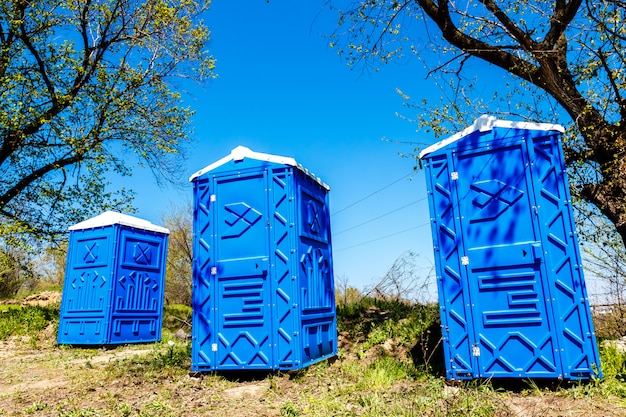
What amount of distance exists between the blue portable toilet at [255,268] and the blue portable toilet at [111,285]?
4797 millimetres

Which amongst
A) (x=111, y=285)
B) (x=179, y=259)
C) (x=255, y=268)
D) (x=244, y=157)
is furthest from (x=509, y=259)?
(x=179, y=259)

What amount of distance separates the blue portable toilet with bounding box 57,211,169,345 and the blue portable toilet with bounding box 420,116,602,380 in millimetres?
7792

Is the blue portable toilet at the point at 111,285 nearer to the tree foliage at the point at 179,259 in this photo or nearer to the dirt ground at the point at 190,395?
the dirt ground at the point at 190,395

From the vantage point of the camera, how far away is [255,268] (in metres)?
5.97

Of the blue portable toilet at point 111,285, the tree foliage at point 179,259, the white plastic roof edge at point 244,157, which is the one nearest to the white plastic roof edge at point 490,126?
the white plastic roof edge at point 244,157

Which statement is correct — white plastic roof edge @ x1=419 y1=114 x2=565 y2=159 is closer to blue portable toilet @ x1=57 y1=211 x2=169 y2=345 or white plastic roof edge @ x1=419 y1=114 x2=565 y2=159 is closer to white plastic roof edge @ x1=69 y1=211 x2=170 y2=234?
white plastic roof edge @ x1=69 y1=211 x2=170 y2=234

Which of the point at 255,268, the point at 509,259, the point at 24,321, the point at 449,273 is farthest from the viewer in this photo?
the point at 24,321

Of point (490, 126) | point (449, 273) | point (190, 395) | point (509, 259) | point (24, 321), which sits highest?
point (490, 126)

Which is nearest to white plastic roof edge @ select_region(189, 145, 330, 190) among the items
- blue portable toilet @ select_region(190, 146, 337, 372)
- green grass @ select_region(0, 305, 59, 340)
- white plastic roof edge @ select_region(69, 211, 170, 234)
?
blue portable toilet @ select_region(190, 146, 337, 372)

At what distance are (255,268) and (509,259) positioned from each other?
3.13 metres

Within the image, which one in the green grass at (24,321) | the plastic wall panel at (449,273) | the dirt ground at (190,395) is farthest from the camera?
the green grass at (24,321)

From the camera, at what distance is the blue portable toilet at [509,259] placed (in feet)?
15.3

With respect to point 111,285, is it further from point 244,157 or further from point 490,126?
point 490,126

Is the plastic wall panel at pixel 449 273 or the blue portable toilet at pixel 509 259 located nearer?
the blue portable toilet at pixel 509 259
